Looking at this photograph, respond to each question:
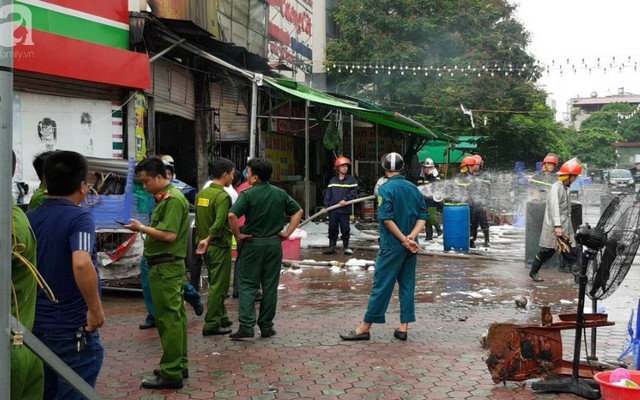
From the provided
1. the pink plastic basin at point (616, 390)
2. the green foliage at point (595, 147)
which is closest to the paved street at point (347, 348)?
→ the pink plastic basin at point (616, 390)

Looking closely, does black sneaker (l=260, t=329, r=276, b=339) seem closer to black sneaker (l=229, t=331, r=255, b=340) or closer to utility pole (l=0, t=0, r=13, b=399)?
black sneaker (l=229, t=331, r=255, b=340)

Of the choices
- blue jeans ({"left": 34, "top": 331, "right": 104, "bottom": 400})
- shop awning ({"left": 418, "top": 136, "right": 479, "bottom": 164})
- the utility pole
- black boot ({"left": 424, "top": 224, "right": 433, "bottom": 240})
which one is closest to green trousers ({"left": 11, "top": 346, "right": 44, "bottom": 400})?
blue jeans ({"left": 34, "top": 331, "right": 104, "bottom": 400})

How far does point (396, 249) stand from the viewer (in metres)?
6.69

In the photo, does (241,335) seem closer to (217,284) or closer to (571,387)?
(217,284)

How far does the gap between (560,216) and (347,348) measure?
4738 mm

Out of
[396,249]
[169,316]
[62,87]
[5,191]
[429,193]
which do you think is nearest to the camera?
[5,191]

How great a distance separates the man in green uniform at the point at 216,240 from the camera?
6879mm

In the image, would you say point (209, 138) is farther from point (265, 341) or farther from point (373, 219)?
point (265, 341)

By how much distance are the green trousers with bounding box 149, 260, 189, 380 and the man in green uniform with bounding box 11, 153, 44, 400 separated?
2.06m

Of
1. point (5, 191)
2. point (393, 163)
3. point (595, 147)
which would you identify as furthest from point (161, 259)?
point (595, 147)

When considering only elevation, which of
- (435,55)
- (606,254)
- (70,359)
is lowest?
(70,359)

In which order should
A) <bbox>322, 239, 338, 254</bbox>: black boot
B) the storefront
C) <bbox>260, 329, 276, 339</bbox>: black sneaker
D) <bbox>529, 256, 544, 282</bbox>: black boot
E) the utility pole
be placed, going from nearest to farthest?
1. the utility pole
2. <bbox>260, 329, 276, 339</bbox>: black sneaker
3. the storefront
4. <bbox>529, 256, 544, 282</bbox>: black boot
5. <bbox>322, 239, 338, 254</bbox>: black boot

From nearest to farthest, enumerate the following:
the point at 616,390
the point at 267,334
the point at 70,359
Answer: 1. the point at 70,359
2. the point at 616,390
3. the point at 267,334

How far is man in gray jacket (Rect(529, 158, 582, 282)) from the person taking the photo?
967 cm
